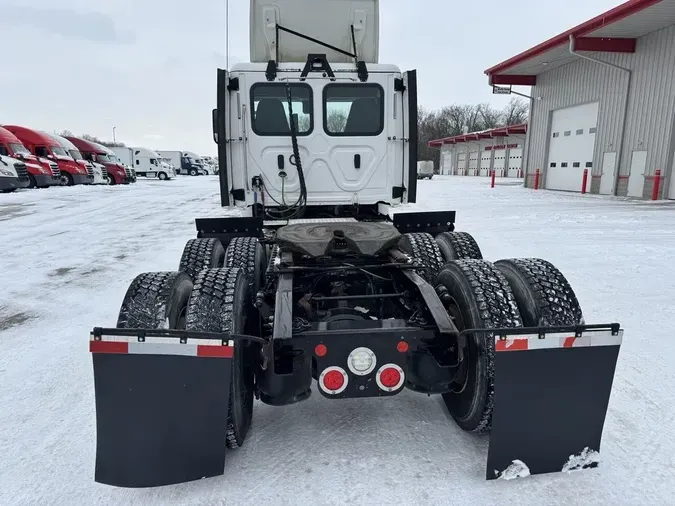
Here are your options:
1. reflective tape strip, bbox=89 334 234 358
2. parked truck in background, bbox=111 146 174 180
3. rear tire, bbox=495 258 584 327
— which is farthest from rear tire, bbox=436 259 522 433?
parked truck in background, bbox=111 146 174 180

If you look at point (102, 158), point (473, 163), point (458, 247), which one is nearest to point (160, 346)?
point (458, 247)

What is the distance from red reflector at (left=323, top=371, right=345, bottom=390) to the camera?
237 centimetres

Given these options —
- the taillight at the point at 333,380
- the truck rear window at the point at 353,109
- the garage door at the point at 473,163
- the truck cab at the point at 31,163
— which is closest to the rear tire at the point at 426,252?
the truck rear window at the point at 353,109

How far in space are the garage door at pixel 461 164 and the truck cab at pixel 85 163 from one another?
130ft

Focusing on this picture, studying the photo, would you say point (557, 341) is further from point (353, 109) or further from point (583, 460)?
point (353, 109)

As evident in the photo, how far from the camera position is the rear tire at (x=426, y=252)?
396 centimetres

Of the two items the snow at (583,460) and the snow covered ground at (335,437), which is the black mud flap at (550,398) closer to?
the snow at (583,460)

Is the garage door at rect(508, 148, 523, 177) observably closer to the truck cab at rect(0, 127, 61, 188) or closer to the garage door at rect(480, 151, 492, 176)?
the garage door at rect(480, 151, 492, 176)

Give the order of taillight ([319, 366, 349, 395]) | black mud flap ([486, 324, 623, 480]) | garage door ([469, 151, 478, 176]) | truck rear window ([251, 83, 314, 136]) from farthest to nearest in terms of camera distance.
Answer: garage door ([469, 151, 478, 176]), truck rear window ([251, 83, 314, 136]), taillight ([319, 366, 349, 395]), black mud flap ([486, 324, 623, 480])

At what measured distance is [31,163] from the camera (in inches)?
886

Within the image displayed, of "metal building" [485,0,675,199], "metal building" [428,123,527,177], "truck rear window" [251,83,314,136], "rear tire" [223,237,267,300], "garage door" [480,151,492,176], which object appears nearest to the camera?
"rear tire" [223,237,267,300]

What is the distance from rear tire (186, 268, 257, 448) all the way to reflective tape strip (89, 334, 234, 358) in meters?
0.24

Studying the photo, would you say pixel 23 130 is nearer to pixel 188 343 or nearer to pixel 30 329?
pixel 30 329

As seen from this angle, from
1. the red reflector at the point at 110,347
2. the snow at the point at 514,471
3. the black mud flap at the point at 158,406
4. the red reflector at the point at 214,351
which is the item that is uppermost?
the red reflector at the point at 110,347
